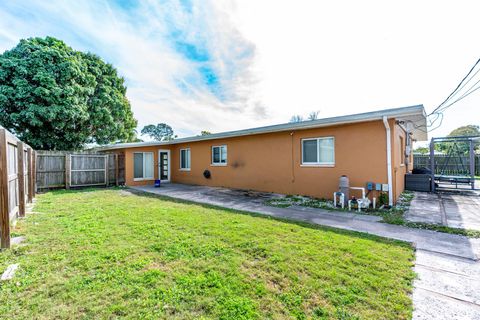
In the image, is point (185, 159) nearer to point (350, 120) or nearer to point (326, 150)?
point (326, 150)

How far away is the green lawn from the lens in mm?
2055

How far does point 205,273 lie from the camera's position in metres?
2.67

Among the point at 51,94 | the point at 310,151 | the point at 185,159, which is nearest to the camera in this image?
the point at 310,151

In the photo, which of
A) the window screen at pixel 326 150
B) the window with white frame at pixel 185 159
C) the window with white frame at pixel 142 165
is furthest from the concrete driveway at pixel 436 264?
the window with white frame at pixel 142 165

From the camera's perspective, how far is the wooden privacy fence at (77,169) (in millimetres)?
10102

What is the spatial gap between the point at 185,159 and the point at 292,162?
23.5 feet

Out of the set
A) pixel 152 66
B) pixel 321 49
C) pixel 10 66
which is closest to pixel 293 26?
pixel 321 49

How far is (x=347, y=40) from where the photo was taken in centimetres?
766

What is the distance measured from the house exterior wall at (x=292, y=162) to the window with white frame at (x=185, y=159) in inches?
13.7

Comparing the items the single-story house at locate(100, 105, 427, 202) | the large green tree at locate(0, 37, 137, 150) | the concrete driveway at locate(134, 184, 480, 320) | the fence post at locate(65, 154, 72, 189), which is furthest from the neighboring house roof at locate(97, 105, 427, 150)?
the large green tree at locate(0, 37, 137, 150)

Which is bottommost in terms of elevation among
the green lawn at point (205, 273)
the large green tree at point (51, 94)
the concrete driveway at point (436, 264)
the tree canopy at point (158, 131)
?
the concrete driveway at point (436, 264)

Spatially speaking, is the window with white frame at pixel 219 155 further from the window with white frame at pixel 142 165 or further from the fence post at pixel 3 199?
the fence post at pixel 3 199

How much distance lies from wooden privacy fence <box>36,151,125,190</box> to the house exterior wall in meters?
0.76

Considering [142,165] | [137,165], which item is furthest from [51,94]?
[142,165]
